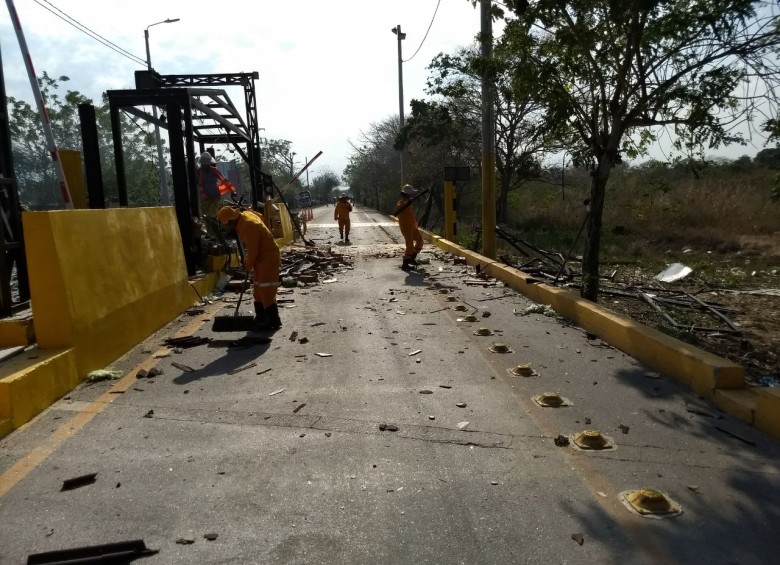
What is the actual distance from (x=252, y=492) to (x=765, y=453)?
3.21 meters

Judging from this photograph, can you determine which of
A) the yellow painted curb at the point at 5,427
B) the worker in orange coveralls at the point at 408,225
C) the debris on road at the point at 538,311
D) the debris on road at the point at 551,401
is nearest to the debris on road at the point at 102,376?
the yellow painted curb at the point at 5,427

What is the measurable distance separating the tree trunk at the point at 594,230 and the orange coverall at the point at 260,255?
4333 mm

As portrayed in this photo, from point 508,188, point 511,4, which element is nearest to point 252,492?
point 511,4

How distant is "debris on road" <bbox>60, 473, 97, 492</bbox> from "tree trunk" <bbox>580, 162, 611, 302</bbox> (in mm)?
6718

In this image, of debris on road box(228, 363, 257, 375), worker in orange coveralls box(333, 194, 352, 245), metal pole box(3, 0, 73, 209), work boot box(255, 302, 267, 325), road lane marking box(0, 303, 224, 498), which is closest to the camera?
road lane marking box(0, 303, 224, 498)

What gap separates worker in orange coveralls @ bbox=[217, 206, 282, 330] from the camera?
7117mm

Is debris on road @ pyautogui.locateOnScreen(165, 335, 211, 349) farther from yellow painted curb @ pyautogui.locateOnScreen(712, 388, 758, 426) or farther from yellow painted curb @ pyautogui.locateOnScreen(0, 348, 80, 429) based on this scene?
yellow painted curb @ pyautogui.locateOnScreen(712, 388, 758, 426)

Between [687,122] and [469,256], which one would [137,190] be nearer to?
[469,256]

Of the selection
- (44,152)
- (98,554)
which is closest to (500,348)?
(98,554)

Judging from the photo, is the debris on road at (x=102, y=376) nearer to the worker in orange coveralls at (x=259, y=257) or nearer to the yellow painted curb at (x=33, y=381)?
the yellow painted curb at (x=33, y=381)

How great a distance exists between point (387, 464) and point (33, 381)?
2872 millimetres

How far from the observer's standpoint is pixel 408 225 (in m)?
12.6

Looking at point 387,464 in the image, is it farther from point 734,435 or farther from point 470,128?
point 470,128

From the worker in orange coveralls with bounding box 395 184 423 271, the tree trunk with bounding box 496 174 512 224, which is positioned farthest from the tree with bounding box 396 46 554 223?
the worker in orange coveralls with bounding box 395 184 423 271
